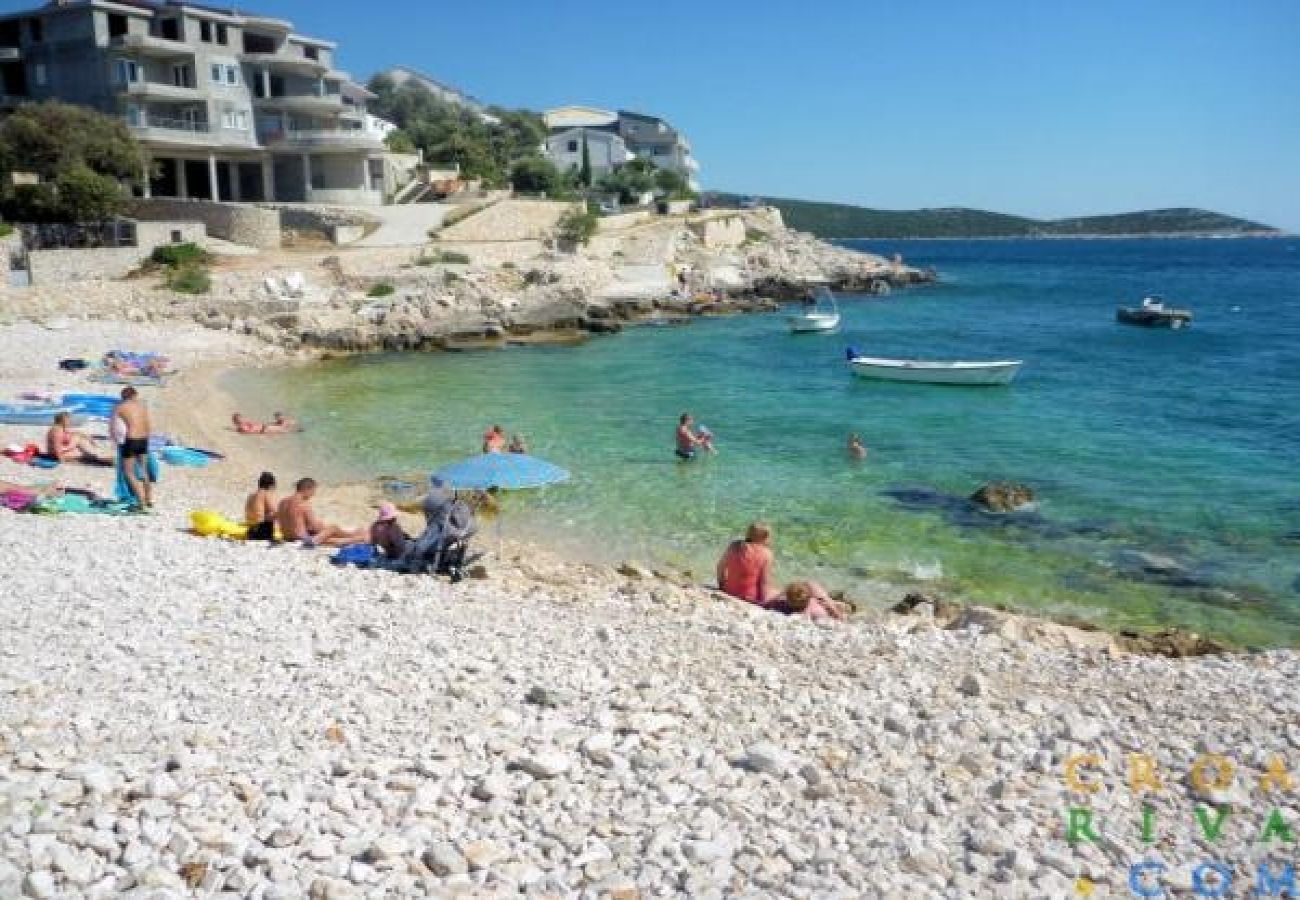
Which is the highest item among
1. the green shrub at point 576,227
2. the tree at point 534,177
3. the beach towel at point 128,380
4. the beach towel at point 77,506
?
the tree at point 534,177

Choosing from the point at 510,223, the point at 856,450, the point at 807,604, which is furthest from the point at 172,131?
the point at 807,604

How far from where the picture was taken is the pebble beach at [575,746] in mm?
6203

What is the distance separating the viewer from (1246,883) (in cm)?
648

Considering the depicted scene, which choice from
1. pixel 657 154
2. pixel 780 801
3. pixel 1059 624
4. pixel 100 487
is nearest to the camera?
pixel 780 801

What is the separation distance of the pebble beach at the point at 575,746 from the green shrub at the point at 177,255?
1303 inches

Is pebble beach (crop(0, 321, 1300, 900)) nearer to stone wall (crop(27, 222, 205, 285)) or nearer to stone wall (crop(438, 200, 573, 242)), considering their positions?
stone wall (crop(27, 222, 205, 285))

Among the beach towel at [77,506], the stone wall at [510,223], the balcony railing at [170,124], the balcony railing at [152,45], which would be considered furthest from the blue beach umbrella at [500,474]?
the balcony railing at [152,45]

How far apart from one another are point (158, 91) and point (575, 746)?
53.7 m

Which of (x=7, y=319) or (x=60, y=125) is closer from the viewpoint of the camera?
(x=7, y=319)

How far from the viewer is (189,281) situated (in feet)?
129

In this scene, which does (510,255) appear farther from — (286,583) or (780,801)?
(780,801)

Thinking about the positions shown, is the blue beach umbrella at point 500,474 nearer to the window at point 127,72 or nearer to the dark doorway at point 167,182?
the window at point 127,72

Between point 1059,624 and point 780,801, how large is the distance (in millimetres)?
7321

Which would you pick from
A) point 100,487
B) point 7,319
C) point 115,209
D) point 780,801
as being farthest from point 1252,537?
point 115,209
